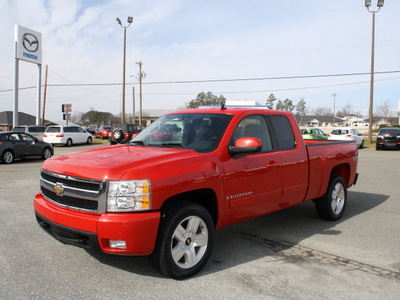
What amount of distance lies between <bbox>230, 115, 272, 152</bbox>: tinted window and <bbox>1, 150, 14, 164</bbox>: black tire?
13.6 m

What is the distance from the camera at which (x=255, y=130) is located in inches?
188

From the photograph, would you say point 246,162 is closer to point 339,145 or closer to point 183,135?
point 183,135

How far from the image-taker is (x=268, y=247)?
473 centimetres

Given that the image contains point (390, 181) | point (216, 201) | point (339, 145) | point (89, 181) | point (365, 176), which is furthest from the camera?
point (365, 176)

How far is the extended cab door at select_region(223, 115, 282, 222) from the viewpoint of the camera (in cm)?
416

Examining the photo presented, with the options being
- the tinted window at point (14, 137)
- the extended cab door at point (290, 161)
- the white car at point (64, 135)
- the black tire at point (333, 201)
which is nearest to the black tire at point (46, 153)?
the tinted window at point (14, 137)

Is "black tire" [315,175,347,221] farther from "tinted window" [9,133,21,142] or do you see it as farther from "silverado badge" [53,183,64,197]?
"tinted window" [9,133,21,142]

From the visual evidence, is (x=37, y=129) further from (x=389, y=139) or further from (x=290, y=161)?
(x=290, y=161)

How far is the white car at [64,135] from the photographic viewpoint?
26.8 metres

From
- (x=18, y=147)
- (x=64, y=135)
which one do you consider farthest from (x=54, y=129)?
(x=18, y=147)

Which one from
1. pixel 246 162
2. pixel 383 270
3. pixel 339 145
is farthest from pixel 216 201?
pixel 339 145

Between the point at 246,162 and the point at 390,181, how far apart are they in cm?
792

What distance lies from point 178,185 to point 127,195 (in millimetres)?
513

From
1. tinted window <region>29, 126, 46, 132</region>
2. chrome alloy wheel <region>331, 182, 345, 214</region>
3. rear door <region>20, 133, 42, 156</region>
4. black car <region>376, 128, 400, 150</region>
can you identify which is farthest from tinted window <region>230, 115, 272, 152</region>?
tinted window <region>29, 126, 46, 132</region>
